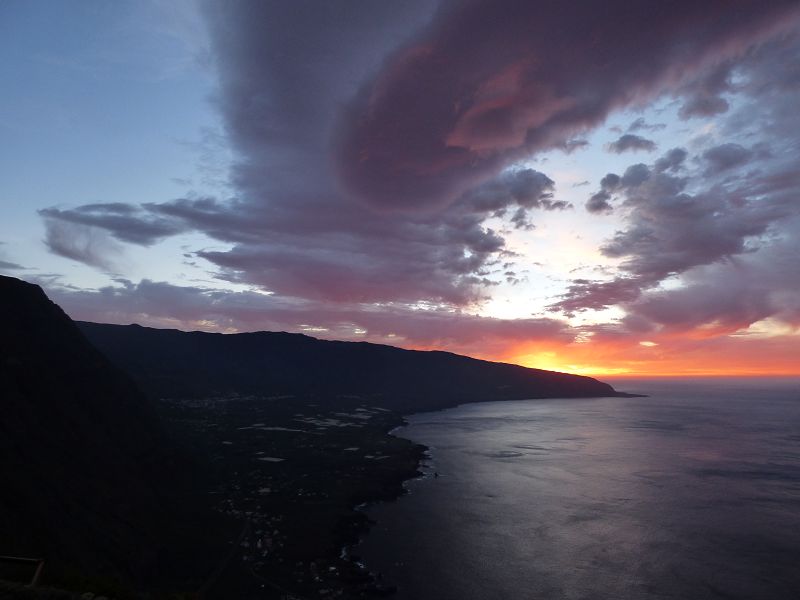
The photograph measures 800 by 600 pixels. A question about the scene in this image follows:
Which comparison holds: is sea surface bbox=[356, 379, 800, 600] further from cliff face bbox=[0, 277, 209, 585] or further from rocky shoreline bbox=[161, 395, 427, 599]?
cliff face bbox=[0, 277, 209, 585]

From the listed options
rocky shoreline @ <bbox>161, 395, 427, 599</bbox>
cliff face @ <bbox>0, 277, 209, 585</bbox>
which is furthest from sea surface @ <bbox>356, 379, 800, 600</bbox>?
cliff face @ <bbox>0, 277, 209, 585</bbox>

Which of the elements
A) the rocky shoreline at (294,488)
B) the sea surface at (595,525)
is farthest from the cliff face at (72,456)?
the sea surface at (595,525)

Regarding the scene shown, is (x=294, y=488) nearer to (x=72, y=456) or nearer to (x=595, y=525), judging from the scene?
(x=72, y=456)

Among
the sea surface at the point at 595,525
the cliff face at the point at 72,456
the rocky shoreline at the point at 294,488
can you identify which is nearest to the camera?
the cliff face at the point at 72,456

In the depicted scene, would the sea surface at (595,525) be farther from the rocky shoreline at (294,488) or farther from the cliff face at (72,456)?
the cliff face at (72,456)

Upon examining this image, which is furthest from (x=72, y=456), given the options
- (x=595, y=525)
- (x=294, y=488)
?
(x=595, y=525)

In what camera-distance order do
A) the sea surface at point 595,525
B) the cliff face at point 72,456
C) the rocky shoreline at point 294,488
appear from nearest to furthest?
the cliff face at point 72,456 → the rocky shoreline at point 294,488 → the sea surface at point 595,525
